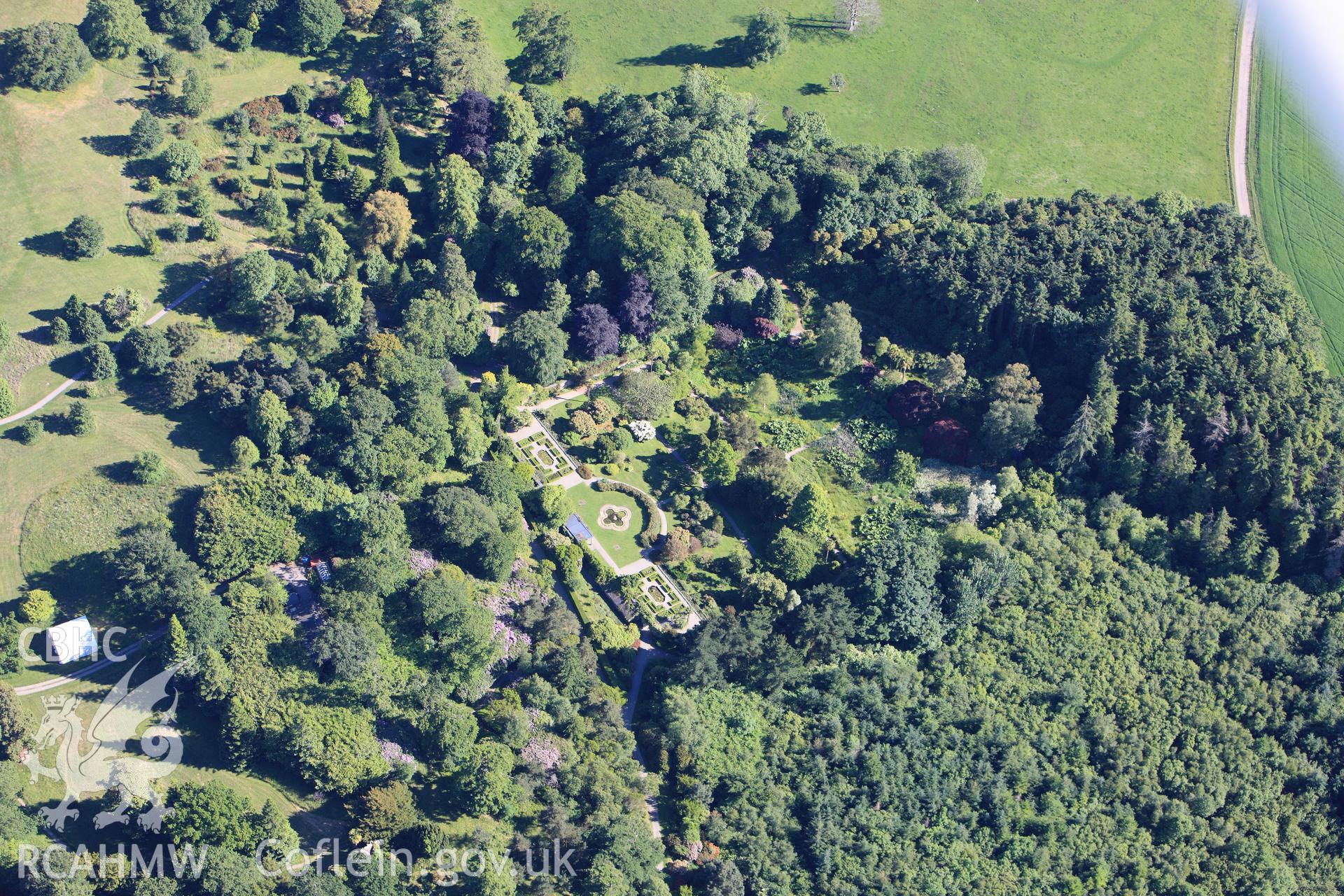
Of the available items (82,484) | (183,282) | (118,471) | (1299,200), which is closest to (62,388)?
(118,471)

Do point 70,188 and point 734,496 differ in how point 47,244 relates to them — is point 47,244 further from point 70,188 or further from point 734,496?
point 734,496

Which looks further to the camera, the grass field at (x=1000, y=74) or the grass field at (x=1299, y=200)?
the grass field at (x=1000, y=74)

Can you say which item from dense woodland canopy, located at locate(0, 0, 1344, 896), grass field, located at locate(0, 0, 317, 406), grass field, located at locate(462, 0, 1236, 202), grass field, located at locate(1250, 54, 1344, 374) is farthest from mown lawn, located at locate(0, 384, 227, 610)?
grass field, located at locate(1250, 54, 1344, 374)

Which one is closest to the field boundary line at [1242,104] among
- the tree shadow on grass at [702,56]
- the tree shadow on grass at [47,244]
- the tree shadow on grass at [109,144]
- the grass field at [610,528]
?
the tree shadow on grass at [702,56]

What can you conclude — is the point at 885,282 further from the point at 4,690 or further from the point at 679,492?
the point at 4,690

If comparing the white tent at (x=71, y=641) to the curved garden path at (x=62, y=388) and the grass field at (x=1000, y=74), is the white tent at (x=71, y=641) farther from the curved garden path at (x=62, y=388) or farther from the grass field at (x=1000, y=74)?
the grass field at (x=1000, y=74)

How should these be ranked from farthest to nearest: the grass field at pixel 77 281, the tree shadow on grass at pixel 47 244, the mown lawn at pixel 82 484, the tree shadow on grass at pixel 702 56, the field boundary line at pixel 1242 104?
the tree shadow on grass at pixel 702 56
the field boundary line at pixel 1242 104
the tree shadow on grass at pixel 47 244
the grass field at pixel 77 281
the mown lawn at pixel 82 484

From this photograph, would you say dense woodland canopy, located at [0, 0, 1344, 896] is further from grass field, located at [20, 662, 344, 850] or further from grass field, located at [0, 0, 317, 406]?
grass field, located at [0, 0, 317, 406]
